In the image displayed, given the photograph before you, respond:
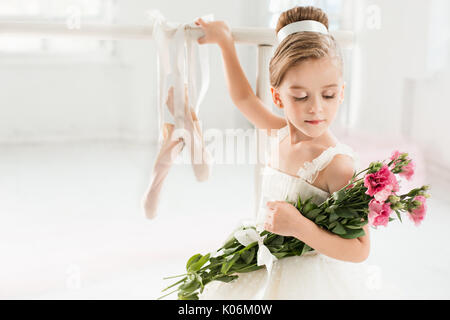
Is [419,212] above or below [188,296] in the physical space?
above

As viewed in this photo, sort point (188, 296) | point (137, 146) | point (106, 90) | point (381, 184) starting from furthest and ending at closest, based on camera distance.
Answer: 1. point (106, 90)
2. point (137, 146)
3. point (188, 296)
4. point (381, 184)

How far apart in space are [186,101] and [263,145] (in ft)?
0.59

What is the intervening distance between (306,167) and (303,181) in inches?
1.0

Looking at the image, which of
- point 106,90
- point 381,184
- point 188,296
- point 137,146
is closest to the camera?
point 381,184

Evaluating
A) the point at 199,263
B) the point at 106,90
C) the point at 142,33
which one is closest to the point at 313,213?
the point at 199,263

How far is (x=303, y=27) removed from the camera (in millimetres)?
700

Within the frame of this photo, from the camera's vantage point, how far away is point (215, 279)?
29.4 inches

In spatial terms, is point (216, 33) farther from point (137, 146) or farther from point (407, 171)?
point (137, 146)

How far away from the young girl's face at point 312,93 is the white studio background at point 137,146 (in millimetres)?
316

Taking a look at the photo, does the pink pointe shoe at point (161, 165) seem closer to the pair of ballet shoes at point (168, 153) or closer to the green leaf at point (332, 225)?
the pair of ballet shoes at point (168, 153)

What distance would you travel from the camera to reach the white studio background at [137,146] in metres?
1.23

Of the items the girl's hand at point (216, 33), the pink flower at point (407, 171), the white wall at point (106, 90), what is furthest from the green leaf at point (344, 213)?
the white wall at point (106, 90)

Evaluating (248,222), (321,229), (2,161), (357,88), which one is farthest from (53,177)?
(357,88)
